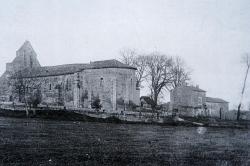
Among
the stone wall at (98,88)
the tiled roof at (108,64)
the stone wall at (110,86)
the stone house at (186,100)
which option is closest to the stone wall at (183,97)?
the stone house at (186,100)

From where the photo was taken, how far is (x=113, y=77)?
55125 millimetres

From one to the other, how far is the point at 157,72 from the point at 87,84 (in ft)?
53.1

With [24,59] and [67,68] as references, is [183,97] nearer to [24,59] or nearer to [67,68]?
[67,68]

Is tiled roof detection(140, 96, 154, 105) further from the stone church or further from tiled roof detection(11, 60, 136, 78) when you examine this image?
tiled roof detection(11, 60, 136, 78)

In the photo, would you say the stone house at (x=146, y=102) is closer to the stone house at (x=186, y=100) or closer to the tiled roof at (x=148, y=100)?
the tiled roof at (x=148, y=100)

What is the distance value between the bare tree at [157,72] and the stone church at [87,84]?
569cm

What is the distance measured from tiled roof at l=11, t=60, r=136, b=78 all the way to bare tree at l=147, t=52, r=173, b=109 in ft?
36.8

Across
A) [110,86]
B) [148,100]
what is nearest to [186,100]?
[148,100]

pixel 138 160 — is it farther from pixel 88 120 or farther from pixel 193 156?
pixel 88 120

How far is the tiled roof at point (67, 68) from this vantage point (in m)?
56.0

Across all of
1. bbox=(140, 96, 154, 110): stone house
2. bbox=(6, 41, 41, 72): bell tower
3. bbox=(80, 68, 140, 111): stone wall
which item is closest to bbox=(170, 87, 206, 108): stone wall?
bbox=(140, 96, 154, 110): stone house

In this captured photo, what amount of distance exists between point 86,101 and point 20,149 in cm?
4486

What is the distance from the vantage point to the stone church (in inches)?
2176

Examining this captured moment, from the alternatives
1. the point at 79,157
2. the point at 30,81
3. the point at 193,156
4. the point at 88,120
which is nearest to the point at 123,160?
the point at 79,157
